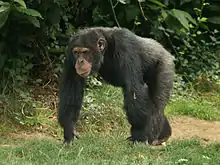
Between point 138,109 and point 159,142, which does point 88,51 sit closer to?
point 138,109

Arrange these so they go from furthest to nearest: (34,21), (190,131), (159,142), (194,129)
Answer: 1. (194,129)
2. (190,131)
3. (34,21)
4. (159,142)

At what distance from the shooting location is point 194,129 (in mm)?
8344

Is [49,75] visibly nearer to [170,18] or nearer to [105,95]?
[105,95]

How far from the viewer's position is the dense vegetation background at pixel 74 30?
804 cm

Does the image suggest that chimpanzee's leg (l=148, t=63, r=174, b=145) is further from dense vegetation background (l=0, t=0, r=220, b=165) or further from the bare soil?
the bare soil

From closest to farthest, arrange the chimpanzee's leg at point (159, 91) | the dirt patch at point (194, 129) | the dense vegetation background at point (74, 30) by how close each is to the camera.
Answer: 1. the chimpanzee's leg at point (159, 91)
2. the dirt patch at point (194, 129)
3. the dense vegetation background at point (74, 30)

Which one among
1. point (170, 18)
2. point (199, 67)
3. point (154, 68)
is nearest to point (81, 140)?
point (154, 68)

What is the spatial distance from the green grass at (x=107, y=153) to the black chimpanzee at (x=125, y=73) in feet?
1.11

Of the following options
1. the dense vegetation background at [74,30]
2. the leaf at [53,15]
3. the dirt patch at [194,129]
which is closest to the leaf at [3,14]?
the dense vegetation background at [74,30]

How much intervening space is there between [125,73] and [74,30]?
3240mm

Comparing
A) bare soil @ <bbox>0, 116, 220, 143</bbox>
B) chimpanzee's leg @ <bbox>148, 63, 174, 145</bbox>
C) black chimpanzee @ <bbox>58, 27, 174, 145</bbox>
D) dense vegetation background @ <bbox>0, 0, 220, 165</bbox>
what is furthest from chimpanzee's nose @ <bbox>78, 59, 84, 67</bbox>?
bare soil @ <bbox>0, 116, 220, 143</bbox>

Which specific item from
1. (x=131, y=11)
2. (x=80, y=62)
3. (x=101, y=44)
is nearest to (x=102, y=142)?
(x=80, y=62)

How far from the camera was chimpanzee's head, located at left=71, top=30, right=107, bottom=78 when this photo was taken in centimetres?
611

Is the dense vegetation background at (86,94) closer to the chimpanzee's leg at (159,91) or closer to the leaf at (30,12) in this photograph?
the leaf at (30,12)
